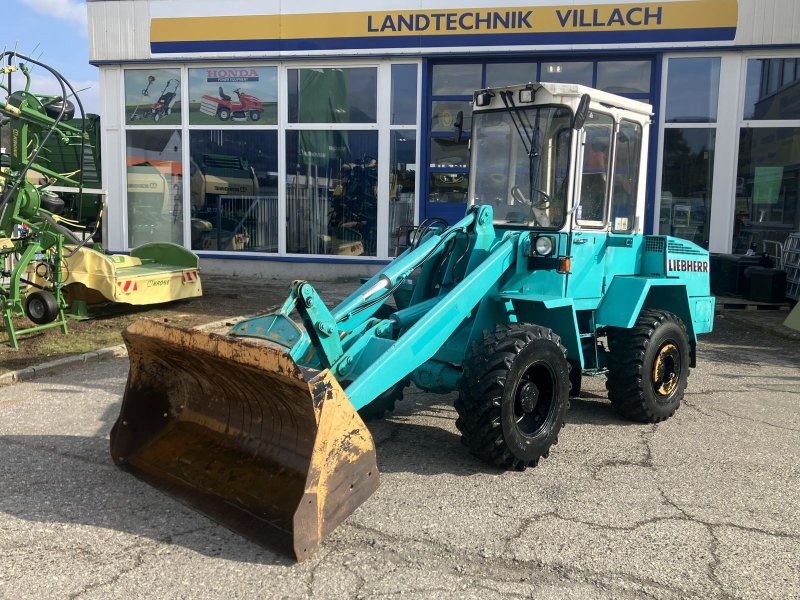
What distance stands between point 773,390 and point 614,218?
2629 millimetres

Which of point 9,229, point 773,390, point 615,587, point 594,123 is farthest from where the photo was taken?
point 9,229

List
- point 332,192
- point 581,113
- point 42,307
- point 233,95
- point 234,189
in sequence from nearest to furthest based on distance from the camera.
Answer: point 581,113, point 42,307, point 332,192, point 233,95, point 234,189

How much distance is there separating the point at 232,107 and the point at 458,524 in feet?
38.8

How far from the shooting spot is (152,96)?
46.6ft

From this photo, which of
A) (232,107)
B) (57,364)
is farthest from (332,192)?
(57,364)

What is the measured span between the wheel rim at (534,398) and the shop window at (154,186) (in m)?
11.2

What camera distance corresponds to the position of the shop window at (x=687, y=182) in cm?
1248

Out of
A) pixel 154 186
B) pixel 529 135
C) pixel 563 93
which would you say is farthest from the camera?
pixel 154 186

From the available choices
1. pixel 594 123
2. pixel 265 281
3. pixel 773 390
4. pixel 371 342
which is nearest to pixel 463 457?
pixel 371 342

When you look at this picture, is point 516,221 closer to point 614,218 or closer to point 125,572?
point 614,218

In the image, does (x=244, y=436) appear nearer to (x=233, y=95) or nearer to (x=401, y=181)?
(x=401, y=181)

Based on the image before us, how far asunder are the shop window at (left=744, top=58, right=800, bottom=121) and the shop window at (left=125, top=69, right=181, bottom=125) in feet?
34.8

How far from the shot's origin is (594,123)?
5.42 metres

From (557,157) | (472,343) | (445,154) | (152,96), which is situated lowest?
→ (472,343)
